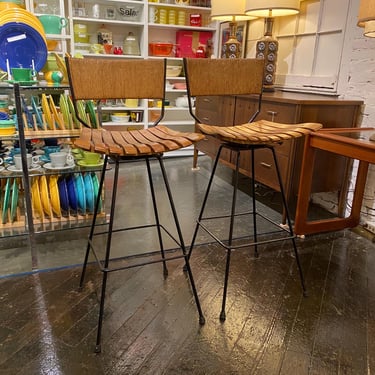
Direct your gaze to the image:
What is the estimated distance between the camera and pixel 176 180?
361cm

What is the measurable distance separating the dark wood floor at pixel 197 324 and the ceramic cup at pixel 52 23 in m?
1.69

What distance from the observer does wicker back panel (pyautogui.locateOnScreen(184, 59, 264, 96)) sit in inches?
66.9

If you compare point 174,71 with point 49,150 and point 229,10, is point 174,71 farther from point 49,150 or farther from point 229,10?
point 49,150

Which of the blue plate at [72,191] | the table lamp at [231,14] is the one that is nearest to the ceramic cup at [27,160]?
the blue plate at [72,191]

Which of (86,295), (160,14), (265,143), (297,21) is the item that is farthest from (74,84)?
(160,14)

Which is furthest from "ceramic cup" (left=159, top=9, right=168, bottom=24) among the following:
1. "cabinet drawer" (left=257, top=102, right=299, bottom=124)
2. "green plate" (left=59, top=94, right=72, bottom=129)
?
"green plate" (left=59, top=94, right=72, bottom=129)

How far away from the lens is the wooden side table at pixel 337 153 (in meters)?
1.80

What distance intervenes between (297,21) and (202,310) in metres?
2.52

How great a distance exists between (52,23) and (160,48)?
70.0 inches

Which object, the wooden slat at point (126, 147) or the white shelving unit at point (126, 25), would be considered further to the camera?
the white shelving unit at point (126, 25)

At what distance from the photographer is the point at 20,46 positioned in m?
2.12

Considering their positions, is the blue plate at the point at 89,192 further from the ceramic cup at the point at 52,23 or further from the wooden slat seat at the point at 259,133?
the ceramic cup at the point at 52,23

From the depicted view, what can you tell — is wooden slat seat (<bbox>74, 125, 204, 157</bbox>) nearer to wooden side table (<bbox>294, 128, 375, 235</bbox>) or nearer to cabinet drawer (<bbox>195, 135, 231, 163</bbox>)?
wooden side table (<bbox>294, 128, 375, 235</bbox>)

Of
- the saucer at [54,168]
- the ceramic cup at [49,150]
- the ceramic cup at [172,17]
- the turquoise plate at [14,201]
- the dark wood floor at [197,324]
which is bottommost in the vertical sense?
the dark wood floor at [197,324]
